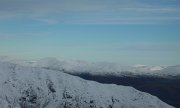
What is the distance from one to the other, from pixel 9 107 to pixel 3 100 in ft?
15.2

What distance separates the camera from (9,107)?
198125 millimetres

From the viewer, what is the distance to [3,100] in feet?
653
